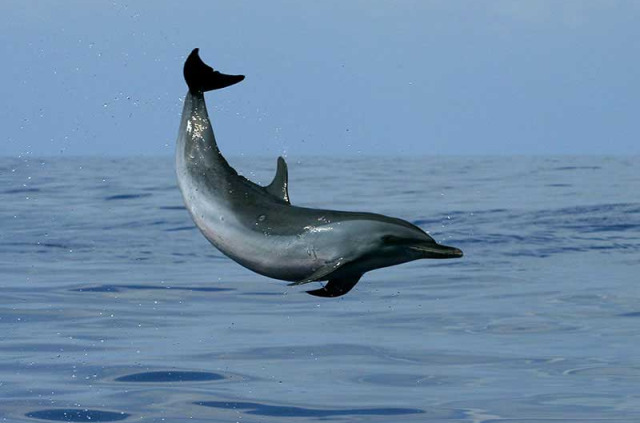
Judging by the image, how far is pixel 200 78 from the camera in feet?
20.9

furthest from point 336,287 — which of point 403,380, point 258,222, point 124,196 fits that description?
point 124,196

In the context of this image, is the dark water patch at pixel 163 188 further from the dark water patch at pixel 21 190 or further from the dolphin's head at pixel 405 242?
the dolphin's head at pixel 405 242

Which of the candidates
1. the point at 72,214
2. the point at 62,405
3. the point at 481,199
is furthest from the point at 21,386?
the point at 481,199

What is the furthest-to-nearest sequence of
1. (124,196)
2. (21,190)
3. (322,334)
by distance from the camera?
1. (21,190)
2. (124,196)
3. (322,334)

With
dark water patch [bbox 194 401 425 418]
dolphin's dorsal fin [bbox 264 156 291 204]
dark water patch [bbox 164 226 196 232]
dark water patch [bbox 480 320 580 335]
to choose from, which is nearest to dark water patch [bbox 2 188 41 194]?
dark water patch [bbox 164 226 196 232]

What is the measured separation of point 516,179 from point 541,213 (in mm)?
21658

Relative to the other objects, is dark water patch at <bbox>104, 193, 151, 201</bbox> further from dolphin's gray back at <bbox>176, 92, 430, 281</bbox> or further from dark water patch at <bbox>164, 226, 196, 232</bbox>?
dolphin's gray back at <bbox>176, 92, 430, 281</bbox>

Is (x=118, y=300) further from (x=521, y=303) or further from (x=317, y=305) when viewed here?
(x=521, y=303)

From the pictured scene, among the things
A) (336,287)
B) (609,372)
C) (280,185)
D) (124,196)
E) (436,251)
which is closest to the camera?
(436,251)

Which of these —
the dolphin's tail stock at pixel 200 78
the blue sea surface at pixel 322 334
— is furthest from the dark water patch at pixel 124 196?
the dolphin's tail stock at pixel 200 78

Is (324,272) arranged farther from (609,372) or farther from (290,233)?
(609,372)

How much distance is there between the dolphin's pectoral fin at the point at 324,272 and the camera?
560 cm

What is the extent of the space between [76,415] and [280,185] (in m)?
3.82

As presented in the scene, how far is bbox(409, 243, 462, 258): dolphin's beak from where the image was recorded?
5.55m
